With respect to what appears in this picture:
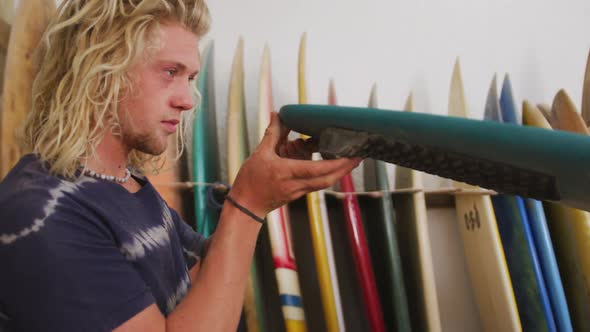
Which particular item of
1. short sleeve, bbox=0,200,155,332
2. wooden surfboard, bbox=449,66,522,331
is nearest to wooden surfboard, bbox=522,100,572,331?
wooden surfboard, bbox=449,66,522,331

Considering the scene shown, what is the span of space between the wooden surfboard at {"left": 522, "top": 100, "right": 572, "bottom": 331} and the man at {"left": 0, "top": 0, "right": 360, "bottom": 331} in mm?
1118

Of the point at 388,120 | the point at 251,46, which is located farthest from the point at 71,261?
the point at 251,46

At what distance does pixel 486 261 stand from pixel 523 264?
0.40 ft

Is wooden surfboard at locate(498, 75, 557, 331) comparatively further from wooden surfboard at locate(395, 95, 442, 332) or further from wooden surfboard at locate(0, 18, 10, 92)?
wooden surfboard at locate(0, 18, 10, 92)

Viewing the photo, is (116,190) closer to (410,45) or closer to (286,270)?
(286,270)

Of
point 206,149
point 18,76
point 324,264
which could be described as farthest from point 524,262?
point 18,76

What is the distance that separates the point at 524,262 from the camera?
1.54m

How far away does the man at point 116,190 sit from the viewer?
589 millimetres

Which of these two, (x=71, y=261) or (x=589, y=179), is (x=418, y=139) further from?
(x=71, y=261)

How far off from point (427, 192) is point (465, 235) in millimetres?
227

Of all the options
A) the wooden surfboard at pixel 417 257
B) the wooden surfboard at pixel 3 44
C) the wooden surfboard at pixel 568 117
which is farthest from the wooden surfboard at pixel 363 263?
the wooden surfboard at pixel 3 44

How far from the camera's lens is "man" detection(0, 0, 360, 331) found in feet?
1.93

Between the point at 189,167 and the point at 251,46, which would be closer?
the point at 189,167

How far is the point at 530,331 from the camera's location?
58.9 inches
